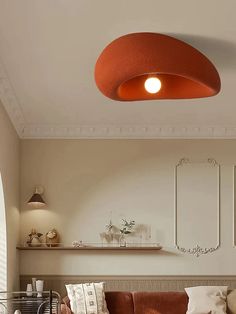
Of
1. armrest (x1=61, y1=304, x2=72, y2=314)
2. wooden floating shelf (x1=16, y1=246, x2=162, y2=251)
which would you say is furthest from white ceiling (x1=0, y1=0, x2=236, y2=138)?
armrest (x1=61, y1=304, x2=72, y2=314)

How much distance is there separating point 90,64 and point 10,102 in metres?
1.32

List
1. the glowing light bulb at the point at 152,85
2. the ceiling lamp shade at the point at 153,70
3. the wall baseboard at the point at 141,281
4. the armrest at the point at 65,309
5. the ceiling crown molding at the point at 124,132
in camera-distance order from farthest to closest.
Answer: the ceiling crown molding at the point at 124,132 → the wall baseboard at the point at 141,281 → the armrest at the point at 65,309 → the glowing light bulb at the point at 152,85 → the ceiling lamp shade at the point at 153,70

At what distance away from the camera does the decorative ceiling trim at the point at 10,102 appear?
253 inches

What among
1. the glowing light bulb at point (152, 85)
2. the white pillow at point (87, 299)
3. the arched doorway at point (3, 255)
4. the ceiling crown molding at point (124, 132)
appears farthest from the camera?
the ceiling crown molding at point (124, 132)

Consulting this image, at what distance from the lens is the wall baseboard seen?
25.8 ft

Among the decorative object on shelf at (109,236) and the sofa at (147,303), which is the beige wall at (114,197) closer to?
the decorative object on shelf at (109,236)

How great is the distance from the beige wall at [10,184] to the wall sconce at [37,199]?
0.63ft

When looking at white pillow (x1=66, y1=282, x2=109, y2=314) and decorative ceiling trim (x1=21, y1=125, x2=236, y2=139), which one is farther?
decorative ceiling trim (x1=21, y1=125, x2=236, y2=139)

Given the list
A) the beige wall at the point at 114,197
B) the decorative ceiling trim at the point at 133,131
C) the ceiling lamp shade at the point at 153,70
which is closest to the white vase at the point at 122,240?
the beige wall at the point at 114,197

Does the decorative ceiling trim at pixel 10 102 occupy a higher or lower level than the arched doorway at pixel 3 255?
higher

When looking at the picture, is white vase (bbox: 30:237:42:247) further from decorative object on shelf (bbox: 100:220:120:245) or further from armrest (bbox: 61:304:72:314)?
armrest (bbox: 61:304:72:314)

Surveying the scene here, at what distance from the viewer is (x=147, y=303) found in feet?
23.5

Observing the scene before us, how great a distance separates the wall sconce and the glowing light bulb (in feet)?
10.6

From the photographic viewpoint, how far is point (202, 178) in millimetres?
7980
